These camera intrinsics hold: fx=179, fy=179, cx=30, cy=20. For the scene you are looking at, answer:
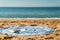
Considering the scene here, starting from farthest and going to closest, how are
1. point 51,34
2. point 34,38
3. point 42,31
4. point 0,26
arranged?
point 0,26
point 42,31
point 51,34
point 34,38

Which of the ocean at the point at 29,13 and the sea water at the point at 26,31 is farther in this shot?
the ocean at the point at 29,13

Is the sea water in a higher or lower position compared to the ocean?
lower

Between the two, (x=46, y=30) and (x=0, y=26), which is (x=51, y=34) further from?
(x=0, y=26)

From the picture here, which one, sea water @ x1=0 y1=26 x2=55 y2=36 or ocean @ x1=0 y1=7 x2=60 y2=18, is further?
ocean @ x1=0 y1=7 x2=60 y2=18

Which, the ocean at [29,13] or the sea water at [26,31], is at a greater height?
the ocean at [29,13]

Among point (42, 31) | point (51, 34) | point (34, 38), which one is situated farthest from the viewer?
point (42, 31)

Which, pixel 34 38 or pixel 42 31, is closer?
pixel 34 38

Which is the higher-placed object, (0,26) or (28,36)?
(0,26)

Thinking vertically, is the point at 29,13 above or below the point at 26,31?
above

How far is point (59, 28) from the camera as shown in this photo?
6176 millimetres

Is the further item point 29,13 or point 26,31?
point 29,13

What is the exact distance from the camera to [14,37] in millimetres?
5250

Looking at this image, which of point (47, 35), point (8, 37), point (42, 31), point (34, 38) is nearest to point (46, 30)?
point (42, 31)

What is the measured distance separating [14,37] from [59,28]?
5.76 feet
